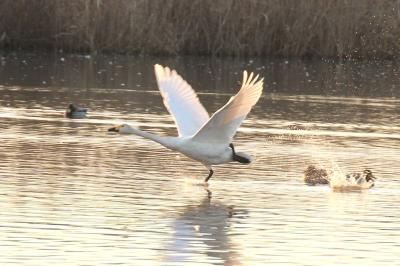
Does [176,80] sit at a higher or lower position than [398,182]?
higher

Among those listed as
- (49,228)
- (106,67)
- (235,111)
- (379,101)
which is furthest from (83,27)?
(49,228)

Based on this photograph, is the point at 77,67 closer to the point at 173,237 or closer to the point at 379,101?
the point at 379,101

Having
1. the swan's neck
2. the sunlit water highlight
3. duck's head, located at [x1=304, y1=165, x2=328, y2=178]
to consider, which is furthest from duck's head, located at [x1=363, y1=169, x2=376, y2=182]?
the swan's neck

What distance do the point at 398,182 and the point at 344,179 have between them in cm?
81

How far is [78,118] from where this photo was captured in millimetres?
20391

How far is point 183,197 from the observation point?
12.9 meters

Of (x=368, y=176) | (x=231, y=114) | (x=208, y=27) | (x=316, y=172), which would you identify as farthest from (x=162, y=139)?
(x=208, y=27)

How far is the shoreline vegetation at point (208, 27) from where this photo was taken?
116ft

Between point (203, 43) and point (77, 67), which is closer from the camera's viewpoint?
point (77, 67)

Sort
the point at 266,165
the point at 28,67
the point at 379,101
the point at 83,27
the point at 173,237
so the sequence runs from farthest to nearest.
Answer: the point at 83,27 < the point at 28,67 < the point at 379,101 < the point at 266,165 < the point at 173,237

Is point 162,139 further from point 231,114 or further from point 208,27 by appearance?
point 208,27

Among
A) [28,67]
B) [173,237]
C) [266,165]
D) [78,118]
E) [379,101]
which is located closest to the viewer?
[173,237]

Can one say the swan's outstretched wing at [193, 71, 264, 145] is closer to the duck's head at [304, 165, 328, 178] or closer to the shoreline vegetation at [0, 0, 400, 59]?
the duck's head at [304, 165, 328, 178]

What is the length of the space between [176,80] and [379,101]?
40.5ft
